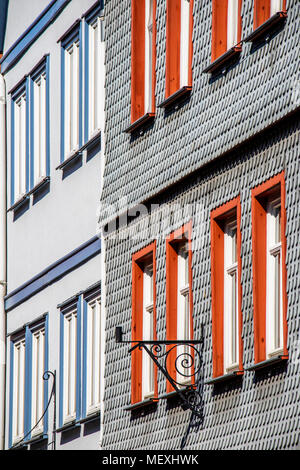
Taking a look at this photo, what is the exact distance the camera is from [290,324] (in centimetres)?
1742

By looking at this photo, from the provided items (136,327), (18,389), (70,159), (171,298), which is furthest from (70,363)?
(171,298)

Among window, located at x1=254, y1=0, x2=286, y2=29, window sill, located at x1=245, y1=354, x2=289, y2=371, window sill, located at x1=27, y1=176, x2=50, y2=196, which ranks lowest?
window sill, located at x1=245, y1=354, x2=289, y2=371

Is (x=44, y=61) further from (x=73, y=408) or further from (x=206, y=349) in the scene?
(x=206, y=349)

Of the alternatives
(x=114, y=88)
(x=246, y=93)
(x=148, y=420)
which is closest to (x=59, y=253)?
(x=114, y=88)

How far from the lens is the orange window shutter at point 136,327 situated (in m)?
22.0

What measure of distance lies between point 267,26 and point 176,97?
289 centimetres

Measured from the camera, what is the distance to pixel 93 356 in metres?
24.4

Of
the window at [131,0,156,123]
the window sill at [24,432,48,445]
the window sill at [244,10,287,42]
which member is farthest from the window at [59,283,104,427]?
the window sill at [244,10,287,42]

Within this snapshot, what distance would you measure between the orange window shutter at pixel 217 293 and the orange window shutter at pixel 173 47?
2.39 metres

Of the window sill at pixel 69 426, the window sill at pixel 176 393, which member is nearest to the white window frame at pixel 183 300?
the window sill at pixel 176 393

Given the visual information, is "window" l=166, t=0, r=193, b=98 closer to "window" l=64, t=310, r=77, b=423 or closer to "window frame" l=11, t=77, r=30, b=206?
"window" l=64, t=310, r=77, b=423

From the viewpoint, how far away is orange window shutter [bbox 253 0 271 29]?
61.0ft

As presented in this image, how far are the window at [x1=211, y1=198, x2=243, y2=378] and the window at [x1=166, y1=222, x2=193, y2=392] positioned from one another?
81 centimetres

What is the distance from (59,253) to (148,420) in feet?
17.2
